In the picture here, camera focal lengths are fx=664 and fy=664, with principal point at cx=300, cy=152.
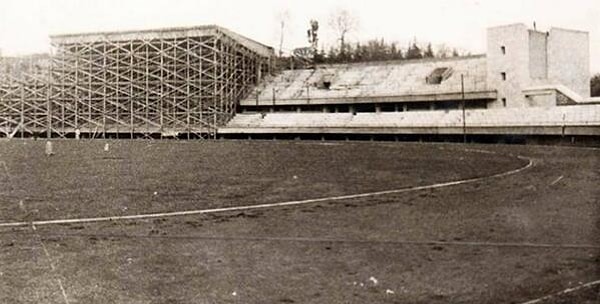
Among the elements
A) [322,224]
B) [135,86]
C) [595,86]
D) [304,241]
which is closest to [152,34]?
[135,86]

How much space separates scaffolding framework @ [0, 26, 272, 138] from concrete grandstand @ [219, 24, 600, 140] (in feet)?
8.37

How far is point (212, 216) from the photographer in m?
9.88

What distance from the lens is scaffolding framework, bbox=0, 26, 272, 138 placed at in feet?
160

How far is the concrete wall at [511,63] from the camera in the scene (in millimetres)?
40281

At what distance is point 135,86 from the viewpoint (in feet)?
162

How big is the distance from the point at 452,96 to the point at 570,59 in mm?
9069

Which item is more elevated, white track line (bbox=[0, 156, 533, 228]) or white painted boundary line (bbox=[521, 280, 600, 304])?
white track line (bbox=[0, 156, 533, 228])

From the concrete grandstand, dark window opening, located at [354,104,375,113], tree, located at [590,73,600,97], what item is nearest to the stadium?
the concrete grandstand

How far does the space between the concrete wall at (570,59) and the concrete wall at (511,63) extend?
3.02 metres

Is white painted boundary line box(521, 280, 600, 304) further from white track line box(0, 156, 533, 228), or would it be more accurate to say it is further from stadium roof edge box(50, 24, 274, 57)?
stadium roof edge box(50, 24, 274, 57)

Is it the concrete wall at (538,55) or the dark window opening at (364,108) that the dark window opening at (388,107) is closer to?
the dark window opening at (364,108)

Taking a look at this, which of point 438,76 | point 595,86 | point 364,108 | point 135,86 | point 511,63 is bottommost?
point 364,108

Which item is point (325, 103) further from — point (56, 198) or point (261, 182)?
point (56, 198)

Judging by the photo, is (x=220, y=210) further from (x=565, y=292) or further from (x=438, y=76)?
(x=438, y=76)
